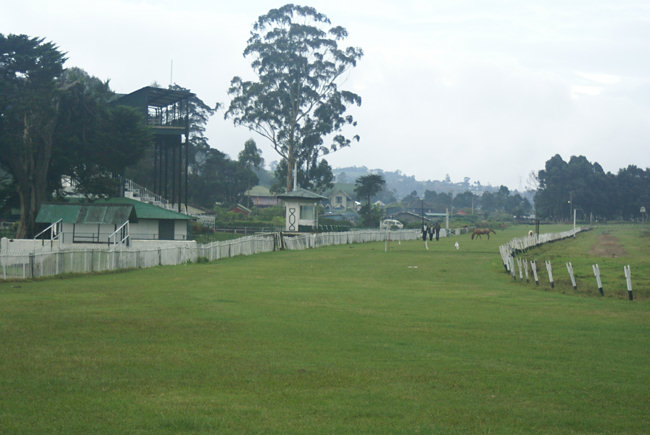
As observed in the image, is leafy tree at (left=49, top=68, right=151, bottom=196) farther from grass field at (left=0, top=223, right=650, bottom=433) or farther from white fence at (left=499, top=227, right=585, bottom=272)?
grass field at (left=0, top=223, right=650, bottom=433)

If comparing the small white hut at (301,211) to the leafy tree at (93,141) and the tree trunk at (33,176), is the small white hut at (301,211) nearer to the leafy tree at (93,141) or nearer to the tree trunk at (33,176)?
the leafy tree at (93,141)

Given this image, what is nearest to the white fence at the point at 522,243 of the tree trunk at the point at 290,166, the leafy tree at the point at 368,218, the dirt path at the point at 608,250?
the dirt path at the point at 608,250

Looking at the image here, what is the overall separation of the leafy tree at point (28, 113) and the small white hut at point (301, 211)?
1013 inches

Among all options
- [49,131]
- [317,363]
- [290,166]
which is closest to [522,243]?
[49,131]

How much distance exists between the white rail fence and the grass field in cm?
408

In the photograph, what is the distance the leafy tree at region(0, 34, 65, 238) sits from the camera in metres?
45.5

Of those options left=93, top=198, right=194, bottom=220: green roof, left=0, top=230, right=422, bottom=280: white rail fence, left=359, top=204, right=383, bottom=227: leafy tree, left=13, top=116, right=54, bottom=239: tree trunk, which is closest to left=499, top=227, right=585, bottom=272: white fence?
left=0, top=230, right=422, bottom=280: white rail fence

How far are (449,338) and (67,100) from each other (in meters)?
42.7

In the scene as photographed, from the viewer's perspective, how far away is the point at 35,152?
1845 inches

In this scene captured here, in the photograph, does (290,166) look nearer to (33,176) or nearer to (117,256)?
(33,176)

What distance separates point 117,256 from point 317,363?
21441 millimetres

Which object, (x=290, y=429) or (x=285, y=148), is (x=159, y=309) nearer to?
(x=290, y=429)

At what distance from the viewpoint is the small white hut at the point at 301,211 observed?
6813cm

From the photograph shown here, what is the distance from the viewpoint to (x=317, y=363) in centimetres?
1098
